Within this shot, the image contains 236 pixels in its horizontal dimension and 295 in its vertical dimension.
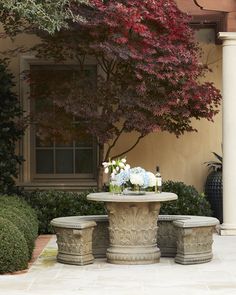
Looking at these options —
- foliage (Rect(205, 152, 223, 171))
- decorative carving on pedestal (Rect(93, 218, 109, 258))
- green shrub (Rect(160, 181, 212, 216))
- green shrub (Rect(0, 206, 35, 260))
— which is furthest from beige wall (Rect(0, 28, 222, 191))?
green shrub (Rect(0, 206, 35, 260))

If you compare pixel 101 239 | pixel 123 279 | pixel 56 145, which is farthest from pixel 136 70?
pixel 123 279

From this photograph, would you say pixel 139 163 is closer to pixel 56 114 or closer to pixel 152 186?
pixel 56 114

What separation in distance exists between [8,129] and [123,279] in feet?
18.3

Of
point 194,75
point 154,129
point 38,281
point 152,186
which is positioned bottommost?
point 38,281

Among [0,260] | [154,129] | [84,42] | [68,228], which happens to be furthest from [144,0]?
[0,260]

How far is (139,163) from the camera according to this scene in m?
14.8

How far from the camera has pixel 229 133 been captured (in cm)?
1288

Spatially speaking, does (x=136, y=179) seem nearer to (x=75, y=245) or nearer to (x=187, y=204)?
(x=75, y=245)

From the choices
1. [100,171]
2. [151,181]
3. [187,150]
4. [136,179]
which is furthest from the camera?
[187,150]

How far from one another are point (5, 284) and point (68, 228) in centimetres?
164

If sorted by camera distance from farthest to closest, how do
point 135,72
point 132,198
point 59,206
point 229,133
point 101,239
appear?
1. point 59,206
2. point 229,133
3. point 135,72
4. point 101,239
5. point 132,198

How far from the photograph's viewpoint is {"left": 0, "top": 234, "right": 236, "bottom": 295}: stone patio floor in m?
7.95

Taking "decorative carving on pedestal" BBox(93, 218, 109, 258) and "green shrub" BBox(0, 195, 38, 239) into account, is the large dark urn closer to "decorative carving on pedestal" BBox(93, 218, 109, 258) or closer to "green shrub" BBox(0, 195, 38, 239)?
"green shrub" BBox(0, 195, 38, 239)


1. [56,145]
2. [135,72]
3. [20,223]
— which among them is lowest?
[20,223]
